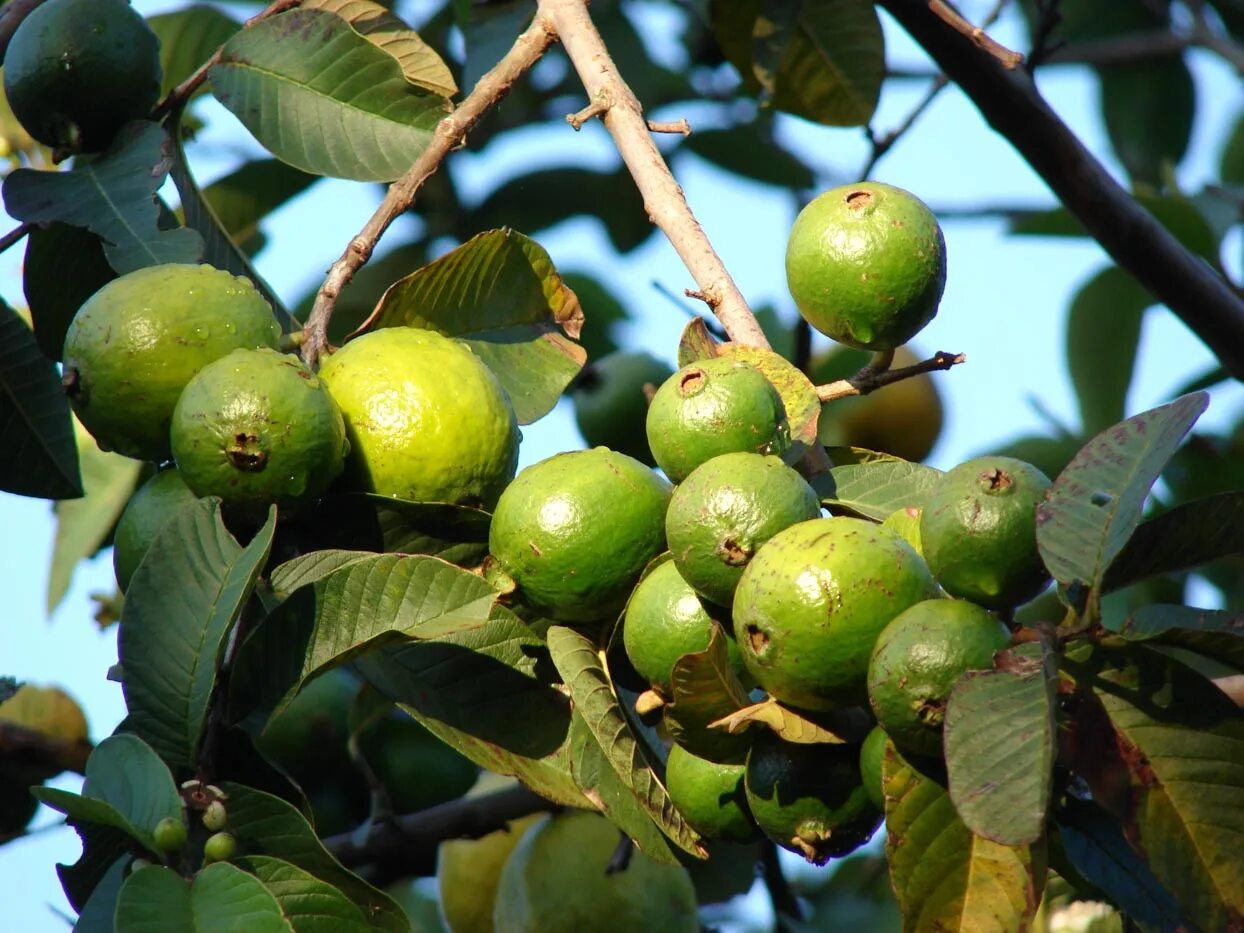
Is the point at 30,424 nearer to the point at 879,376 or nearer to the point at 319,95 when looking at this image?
the point at 319,95

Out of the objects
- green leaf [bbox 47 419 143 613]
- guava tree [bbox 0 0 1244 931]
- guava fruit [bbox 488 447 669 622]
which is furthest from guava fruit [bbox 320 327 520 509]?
green leaf [bbox 47 419 143 613]

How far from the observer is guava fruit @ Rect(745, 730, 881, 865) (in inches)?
43.4

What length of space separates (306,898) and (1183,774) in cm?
66

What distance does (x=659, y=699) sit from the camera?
3.94 ft

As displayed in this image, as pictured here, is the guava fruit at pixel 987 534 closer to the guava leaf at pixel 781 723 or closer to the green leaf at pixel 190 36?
the guava leaf at pixel 781 723

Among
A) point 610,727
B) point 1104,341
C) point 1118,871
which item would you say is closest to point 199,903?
point 610,727

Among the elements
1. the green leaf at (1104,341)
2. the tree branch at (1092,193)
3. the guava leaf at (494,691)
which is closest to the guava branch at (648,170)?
the guava leaf at (494,691)

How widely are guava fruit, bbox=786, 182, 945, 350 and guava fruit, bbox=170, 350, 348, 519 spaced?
458mm

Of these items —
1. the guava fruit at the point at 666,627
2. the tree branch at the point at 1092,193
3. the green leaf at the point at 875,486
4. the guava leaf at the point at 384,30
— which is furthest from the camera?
the tree branch at the point at 1092,193

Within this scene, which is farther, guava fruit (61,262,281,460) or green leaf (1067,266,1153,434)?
green leaf (1067,266,1153,434)

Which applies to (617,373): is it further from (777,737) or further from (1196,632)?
(1196,632)

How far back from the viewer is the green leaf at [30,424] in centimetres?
159

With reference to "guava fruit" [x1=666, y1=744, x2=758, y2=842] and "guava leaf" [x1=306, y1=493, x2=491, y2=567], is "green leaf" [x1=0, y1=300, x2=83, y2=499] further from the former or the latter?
"guava fruit" [x1=666, y1=744, x2=758, y2=842]

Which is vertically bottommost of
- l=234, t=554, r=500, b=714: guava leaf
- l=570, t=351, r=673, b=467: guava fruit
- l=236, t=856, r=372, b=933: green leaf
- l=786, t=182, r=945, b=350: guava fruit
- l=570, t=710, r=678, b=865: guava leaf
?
l=570, t=351, r=673, b=467: guava fruit
